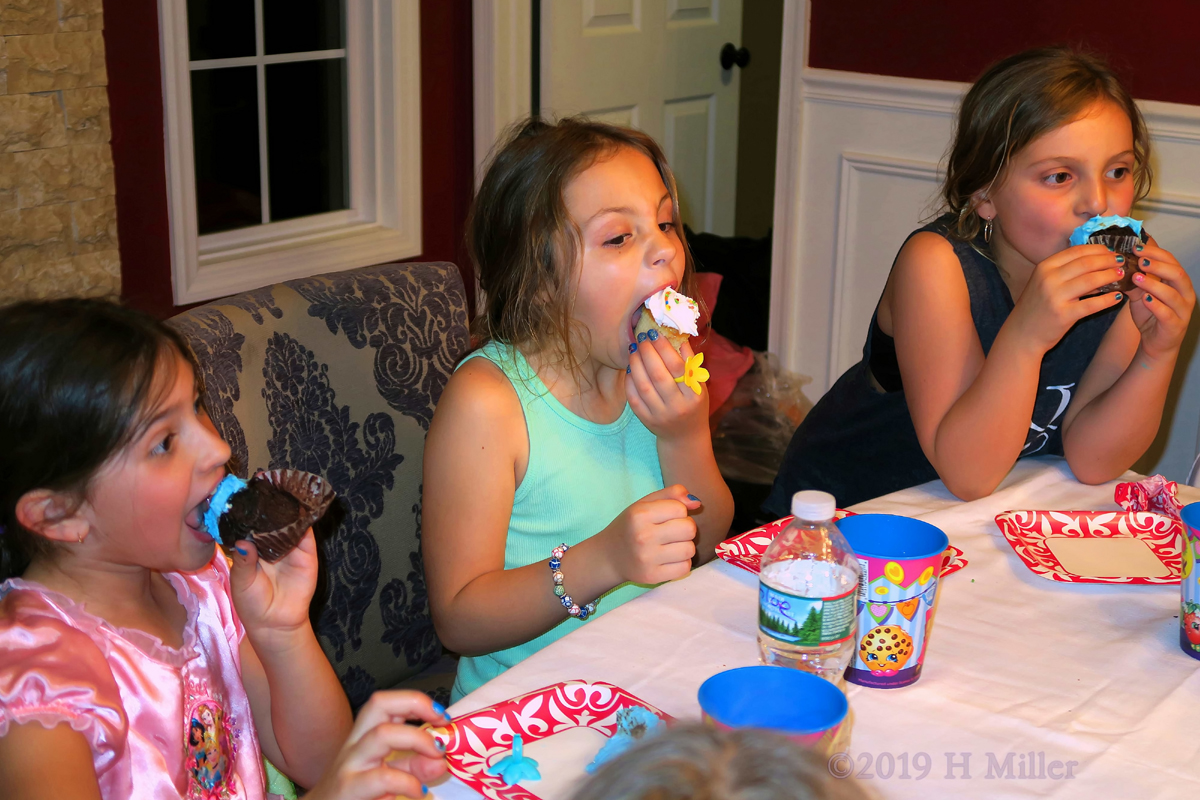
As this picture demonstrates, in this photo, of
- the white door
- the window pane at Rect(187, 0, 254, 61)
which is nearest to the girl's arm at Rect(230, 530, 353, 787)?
the window pane at Rect(187, 0, 254, 61)

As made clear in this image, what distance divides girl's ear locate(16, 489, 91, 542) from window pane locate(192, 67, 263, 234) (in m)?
2.57

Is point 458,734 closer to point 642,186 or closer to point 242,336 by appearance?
point 242,336

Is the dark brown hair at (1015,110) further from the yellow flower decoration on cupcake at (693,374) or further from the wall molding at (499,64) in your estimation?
the wall molding at (499,64)

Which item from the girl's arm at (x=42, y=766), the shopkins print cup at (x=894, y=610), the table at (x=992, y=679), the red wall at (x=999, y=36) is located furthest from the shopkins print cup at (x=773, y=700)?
the red wall at (x=999, y=36)

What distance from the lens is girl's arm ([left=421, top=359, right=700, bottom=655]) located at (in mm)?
1426

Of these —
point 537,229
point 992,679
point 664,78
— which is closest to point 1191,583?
point 992,679

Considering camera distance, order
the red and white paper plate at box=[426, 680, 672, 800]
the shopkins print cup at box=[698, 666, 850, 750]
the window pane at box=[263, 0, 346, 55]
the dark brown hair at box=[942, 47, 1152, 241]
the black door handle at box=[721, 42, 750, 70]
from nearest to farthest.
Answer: the shopkins print cup at box=[698, 666, 850, 750] → the red and white paper plate at box=[426, 680, 672, 800] → the dark brown hair at box=[942, 47, 1152, 241] → the window pane at box=[263, 0, 346, 55] → the black door handle at box=[721, 42, 750, 70]

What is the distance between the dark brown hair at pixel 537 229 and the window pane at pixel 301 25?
87.0 inches

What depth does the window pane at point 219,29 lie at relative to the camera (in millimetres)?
3383

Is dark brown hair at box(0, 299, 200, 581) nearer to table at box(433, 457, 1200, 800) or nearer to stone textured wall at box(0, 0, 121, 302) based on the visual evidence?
table at box(433, 457, 1200, 800)

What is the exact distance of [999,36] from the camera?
3.26 m

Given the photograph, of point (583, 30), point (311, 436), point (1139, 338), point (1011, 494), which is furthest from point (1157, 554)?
point (583, 30)

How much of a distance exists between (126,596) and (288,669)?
0.63ft

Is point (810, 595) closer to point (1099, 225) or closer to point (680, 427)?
point (680, 427)
